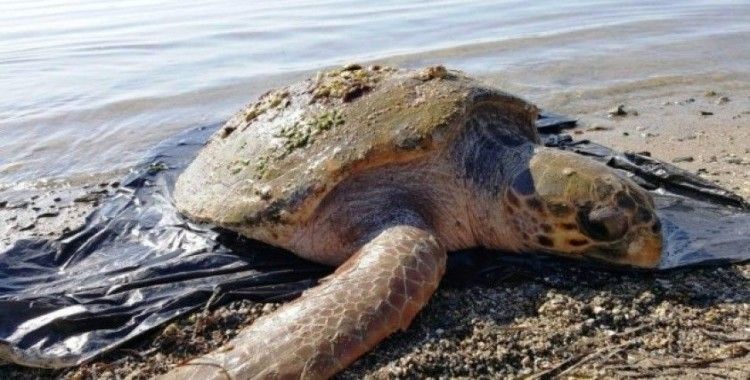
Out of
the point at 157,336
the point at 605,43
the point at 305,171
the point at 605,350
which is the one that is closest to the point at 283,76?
the point at 605,43

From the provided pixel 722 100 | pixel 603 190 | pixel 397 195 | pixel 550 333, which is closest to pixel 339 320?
pixel 550 333

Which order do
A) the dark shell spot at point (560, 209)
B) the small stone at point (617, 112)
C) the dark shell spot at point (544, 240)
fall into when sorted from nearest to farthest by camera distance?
the dark shell spot at point (560, 209), the dark shell spot at point (544, 240), the small stone at point (617, 112)

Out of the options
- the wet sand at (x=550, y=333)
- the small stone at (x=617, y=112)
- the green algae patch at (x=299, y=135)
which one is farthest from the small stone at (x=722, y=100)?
the green algae patch at (x=299, y=135)

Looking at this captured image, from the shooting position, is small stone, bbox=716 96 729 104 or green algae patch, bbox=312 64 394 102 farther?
small stone, bbox=716 96 729 104

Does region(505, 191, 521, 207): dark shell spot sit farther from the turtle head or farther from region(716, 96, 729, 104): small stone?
region(716, 96, 729, 104): small stone

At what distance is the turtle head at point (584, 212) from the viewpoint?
293cm

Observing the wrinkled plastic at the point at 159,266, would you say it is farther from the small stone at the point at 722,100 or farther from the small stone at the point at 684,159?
the small stone at the point at 722,100

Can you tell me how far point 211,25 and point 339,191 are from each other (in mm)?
11948

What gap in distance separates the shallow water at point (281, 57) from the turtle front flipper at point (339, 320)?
3597 millimetres

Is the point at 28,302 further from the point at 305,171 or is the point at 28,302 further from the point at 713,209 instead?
the point at 713,209

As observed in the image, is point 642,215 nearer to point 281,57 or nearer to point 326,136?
point 326,136

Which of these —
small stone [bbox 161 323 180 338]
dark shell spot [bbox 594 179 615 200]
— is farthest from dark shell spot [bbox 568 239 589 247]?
small stone [bbox 161 323 180 338]

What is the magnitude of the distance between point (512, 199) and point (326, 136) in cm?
99

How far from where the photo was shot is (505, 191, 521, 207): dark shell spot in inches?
125
